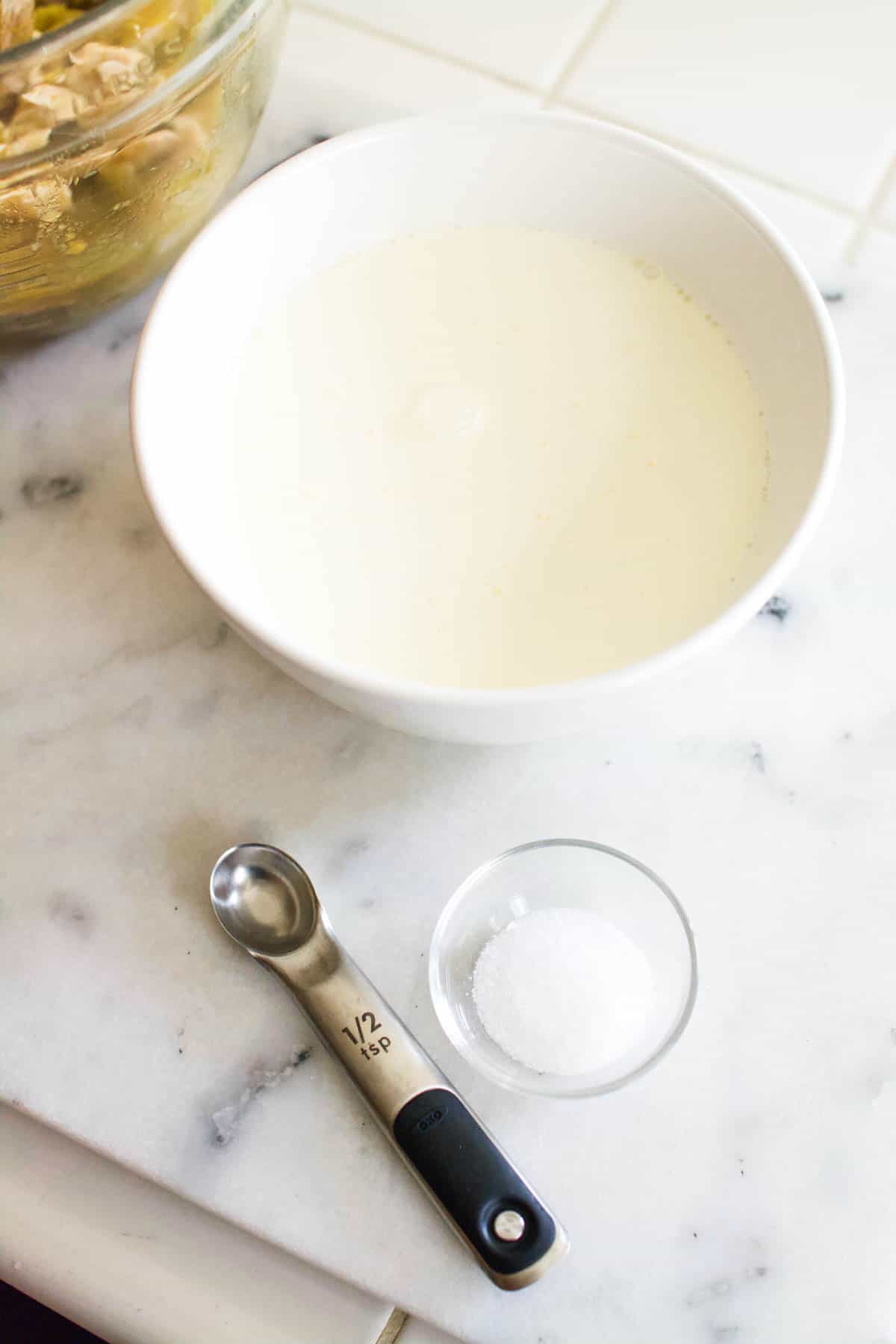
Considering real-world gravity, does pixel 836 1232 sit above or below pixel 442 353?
below

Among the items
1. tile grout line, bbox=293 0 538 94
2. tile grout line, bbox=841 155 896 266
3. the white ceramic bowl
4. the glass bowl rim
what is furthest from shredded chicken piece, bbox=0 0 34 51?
tile grout line, bbox=841 155 896 266

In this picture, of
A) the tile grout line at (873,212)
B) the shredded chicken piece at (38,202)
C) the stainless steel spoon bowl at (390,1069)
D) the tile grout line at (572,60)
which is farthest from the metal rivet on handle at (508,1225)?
the tile grout line at (572,60)

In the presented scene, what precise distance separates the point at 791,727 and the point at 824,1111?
19 centimetres

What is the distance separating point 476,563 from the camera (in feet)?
1.96

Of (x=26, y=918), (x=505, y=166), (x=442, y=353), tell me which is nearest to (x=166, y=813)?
(x=26, y=918)

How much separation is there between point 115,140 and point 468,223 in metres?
0.20

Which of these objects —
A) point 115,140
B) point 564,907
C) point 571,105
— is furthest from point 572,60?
point 564,907

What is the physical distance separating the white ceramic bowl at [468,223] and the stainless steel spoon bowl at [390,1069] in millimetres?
109

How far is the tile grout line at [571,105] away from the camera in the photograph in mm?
820

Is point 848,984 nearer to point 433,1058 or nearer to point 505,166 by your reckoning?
point 433,1058

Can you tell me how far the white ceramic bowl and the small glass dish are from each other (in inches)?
3.3

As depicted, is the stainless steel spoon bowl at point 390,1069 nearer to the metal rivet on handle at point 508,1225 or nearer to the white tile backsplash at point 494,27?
the metal rivet on handle at point 508,1225

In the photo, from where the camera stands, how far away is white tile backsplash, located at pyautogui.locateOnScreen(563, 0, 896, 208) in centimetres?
83

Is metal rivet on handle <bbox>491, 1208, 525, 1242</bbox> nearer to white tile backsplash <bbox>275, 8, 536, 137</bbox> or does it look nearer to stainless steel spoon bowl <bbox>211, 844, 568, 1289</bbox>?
stainless steel spoon bowl <bbox>211, 844, 568, 1289</bbox>
